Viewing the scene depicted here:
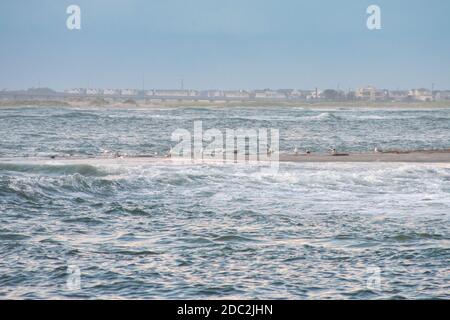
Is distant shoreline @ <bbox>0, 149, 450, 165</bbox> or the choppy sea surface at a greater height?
distant shoreline @ <bbox>0, 149, 450, 165</bbox>

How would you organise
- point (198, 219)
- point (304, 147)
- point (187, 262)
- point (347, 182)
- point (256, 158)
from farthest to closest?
point (304, 147) < point (256, 158) < point (347, 182) < point (198, 219) < point (187, 262)

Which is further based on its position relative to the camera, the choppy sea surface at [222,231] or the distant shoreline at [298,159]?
the distant shoreline at [298,159]

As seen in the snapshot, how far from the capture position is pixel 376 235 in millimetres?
16984

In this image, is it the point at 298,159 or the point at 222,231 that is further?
the point at 298,159

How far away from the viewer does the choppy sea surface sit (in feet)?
42.4

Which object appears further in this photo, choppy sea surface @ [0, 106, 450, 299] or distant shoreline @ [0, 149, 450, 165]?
distant shoreline @ [0, 149, 450, 165]

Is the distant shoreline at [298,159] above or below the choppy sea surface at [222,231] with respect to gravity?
above

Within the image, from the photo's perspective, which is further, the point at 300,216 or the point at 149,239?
the point at 300,216

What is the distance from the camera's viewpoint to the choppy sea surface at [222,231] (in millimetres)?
12922

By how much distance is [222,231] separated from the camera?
57.3ft
